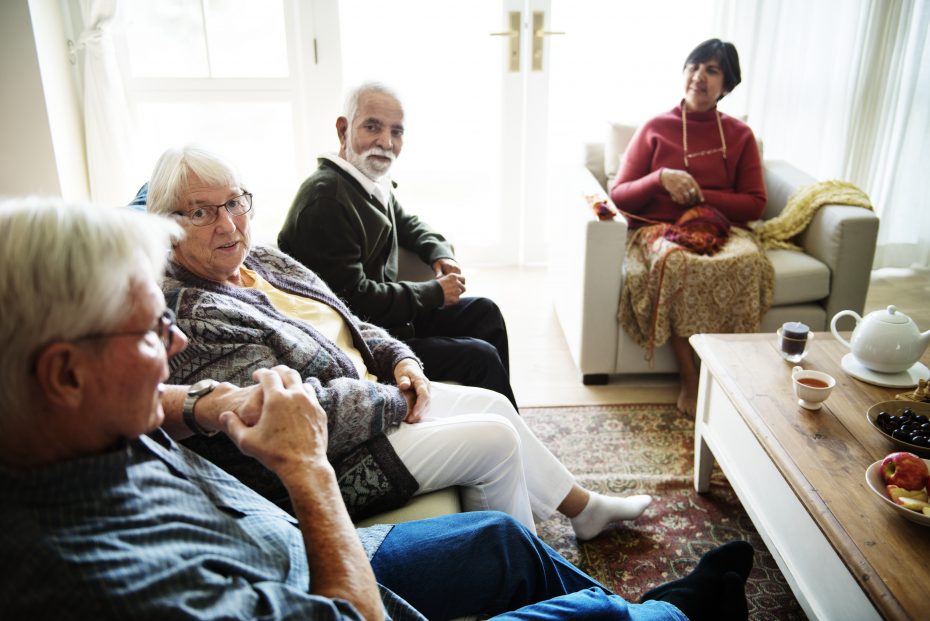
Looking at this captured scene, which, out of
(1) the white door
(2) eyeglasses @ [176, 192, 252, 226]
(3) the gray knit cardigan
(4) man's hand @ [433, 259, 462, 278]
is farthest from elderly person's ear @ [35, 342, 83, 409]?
(1) the white door

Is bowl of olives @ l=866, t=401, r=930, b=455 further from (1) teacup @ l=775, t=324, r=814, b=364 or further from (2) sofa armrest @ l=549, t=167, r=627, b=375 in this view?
(2) sofa armrest @ l=549, t=167, r=627, b=375

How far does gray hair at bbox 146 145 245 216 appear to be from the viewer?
1.33 m

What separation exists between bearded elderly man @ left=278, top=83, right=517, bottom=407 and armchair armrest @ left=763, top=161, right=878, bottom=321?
1.29 m

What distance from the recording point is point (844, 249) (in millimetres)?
2461

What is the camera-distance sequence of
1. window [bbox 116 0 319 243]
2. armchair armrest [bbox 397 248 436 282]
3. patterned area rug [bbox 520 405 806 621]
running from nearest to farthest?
patterned area rug [bbox 520 405 806 621]
armchair armrest [bbox 397 248 436 282]
window [bbox 116 0 319 243]

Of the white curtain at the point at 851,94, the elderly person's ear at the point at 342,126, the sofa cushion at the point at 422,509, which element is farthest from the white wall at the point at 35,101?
the white curtain at the point at 851,94

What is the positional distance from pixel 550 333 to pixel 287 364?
189cm

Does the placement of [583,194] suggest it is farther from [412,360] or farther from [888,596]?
[888,596]

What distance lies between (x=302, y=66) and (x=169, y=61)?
632 millimetres

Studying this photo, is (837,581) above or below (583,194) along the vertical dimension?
below

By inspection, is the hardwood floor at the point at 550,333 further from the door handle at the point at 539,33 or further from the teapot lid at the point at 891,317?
the door handle at the point at 539,33

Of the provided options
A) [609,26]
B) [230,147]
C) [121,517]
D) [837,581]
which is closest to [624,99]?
[609,26]

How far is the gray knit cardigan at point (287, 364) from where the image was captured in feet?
4.02

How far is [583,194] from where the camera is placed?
8.63ft
